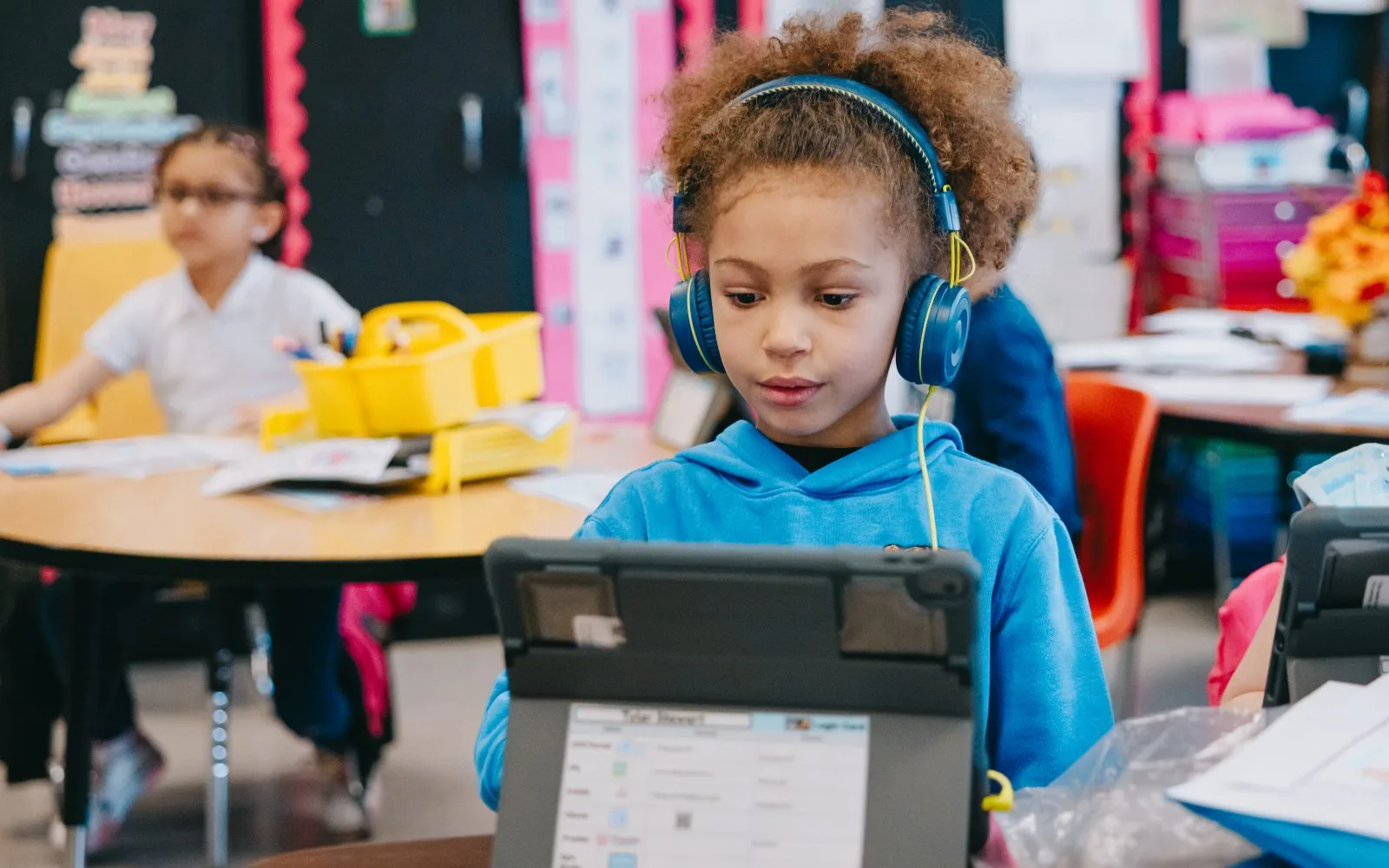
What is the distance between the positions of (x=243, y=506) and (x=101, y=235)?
5.87ft

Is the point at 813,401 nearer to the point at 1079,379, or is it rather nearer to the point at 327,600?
the point at 1079,379

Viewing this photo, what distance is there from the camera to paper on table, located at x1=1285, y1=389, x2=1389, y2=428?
2.41 m

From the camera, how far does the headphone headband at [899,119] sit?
1.07 m

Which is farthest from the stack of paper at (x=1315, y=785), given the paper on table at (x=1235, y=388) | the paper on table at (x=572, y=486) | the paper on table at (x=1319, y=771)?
the paper on table at (x=1235, y=388)

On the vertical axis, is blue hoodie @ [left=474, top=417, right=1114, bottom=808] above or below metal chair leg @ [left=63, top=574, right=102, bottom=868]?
above

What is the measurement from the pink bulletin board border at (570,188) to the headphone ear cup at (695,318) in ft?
8.82

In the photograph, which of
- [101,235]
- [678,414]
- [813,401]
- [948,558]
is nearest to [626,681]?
[948,558]

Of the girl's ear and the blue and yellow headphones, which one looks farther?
the girl's ear

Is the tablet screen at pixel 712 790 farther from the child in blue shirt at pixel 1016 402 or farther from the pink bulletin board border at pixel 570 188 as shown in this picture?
the pink bulletin board border at pixel 570 188

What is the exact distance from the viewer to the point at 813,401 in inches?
41.4

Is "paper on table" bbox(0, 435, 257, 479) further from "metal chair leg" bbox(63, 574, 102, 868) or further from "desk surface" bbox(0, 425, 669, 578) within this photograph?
"metal chair leg" bbox(63, 574, 102, 868)

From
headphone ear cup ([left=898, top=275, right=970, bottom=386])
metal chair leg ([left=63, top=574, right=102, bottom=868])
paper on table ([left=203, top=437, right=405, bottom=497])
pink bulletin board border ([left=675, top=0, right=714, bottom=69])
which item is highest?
pink bulletin board border ([left=675, top=0, right=714, bottom=69])

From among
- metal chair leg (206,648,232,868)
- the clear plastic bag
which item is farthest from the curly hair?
metal chair leg (206,648,232,868)

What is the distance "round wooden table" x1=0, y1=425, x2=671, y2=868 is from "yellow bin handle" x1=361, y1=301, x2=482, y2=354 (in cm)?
25
